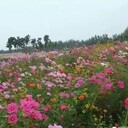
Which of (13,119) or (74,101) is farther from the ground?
(13,119)

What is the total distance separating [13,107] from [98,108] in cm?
191

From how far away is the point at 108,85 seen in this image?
5.41 meters

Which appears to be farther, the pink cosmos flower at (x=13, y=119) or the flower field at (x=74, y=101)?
the flower field at (x=74, y=101)

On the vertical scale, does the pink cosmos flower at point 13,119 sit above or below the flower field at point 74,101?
above

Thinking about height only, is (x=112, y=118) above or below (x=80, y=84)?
below

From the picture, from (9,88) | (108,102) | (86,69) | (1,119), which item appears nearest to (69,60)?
(86,69)

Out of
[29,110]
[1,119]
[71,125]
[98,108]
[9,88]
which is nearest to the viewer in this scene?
[29,110]

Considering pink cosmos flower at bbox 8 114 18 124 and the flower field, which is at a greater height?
pink cosmos flower at bbox 8 114 18 124

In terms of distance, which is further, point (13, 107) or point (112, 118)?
point (112, 118)

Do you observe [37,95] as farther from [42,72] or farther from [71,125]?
[42,72]

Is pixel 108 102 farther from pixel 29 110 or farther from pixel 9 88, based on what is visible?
pixel 29 110

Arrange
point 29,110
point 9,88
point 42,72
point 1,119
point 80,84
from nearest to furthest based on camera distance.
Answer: point 29,110 < point 1,119 < point 80,84 < point 9,88 < point 42,72

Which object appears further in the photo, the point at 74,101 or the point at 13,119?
the point at 74,101

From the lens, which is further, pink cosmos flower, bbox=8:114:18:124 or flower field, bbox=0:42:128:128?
flower field, bbox=0:42:128:128
